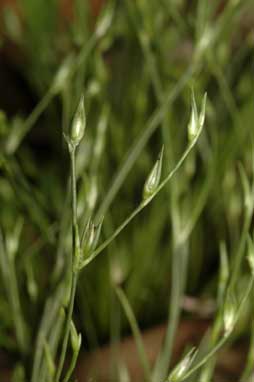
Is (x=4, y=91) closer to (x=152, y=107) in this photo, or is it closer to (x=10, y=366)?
(x=152, y=107)

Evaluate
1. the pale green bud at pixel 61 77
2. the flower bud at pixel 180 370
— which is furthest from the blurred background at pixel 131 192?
the flower bud at pixel 180 370

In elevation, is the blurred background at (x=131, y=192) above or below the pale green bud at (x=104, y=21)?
below

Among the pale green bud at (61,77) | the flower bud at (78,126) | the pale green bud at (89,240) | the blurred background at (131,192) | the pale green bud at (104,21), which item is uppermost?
the flower bud at (78,126)

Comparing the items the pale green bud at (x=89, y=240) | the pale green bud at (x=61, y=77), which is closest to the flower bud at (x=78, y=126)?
the pale green bud at (x=89, y=240)

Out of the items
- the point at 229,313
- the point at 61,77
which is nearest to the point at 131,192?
the point at 61,77

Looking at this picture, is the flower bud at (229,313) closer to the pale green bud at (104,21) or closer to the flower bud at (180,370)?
the flower bud at (180,370)

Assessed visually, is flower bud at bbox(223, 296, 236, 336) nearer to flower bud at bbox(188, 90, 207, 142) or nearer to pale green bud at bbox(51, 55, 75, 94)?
flower bud at bbox(188, 90, 207, 142)

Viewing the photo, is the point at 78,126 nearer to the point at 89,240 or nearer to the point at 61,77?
the point at 89,240

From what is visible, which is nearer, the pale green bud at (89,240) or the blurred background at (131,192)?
the pale green bud at (89,240)
